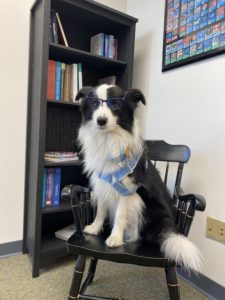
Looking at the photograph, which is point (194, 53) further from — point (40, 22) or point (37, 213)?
point (37, 213)

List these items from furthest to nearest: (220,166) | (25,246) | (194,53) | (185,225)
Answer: (25,246)
(194,53)
(220,166)
(185,225)

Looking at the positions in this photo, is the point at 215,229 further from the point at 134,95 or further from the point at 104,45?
the point at 104,45

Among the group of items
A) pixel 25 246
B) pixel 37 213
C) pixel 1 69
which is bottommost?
pixel 25 246

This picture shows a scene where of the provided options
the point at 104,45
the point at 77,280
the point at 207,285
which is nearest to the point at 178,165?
the point at 207,285

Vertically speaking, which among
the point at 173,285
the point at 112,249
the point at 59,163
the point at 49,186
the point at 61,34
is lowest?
the point at 173,285

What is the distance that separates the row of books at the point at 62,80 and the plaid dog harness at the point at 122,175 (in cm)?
78

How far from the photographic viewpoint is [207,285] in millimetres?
1494

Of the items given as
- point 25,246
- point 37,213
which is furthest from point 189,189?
point 25,246

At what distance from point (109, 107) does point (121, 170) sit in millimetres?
283

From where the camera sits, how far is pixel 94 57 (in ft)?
5.77

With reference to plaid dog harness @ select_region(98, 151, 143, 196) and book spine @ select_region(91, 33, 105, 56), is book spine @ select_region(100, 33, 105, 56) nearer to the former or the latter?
book spine @ select_region(91, 33, 105, 56)

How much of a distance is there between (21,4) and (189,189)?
1631 millimetres

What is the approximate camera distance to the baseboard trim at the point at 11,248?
1.77 m

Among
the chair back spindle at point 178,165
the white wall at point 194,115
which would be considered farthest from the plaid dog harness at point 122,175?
the white wall at point 194,115
